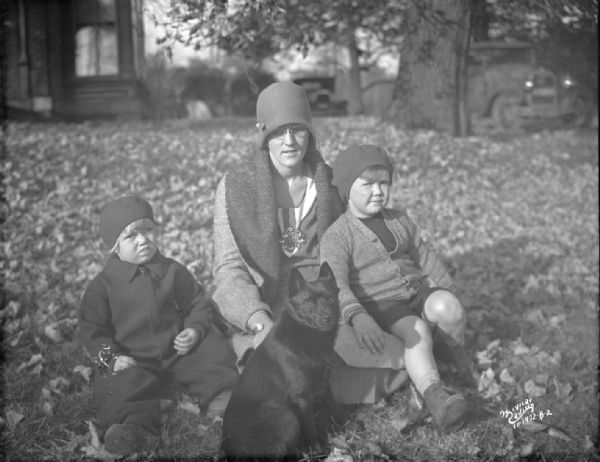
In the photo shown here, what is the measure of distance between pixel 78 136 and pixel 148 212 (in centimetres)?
400

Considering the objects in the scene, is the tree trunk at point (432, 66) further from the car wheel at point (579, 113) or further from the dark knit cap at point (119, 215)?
the car wheel at point (579, 113)

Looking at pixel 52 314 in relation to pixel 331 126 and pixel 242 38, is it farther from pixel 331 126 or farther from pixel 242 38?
pixel 331 126

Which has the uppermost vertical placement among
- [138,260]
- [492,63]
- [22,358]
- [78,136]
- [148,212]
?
[492,63]

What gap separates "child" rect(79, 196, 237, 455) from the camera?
2.96 m

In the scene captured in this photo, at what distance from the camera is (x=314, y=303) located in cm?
269

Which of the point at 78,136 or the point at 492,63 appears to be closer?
the point at 78,136

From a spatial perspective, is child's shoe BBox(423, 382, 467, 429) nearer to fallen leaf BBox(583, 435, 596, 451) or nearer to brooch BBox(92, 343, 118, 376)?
fallen leaf BBox(583, 435, 596, 451)

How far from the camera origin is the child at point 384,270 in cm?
318

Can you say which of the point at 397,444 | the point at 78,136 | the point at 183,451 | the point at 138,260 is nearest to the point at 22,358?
the point at 138,260

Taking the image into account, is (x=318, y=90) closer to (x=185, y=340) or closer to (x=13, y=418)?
(x=185, y=340)

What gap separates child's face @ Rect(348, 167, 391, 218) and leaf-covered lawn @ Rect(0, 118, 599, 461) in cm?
111

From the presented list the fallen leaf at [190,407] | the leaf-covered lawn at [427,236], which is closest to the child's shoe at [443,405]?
the leaf-covered lawn at [427,236]

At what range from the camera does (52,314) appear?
409 cm

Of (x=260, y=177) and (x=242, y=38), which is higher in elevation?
(x=242, y=38)
